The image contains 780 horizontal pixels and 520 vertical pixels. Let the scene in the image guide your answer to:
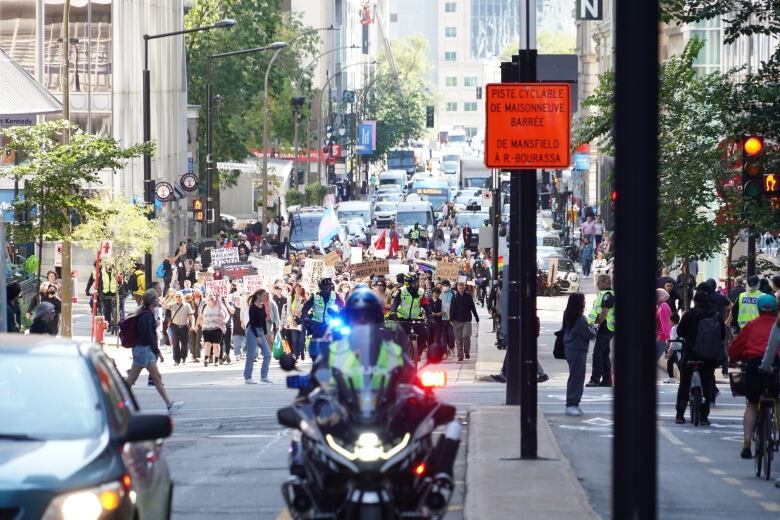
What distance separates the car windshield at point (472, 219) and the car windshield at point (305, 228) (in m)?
10.4

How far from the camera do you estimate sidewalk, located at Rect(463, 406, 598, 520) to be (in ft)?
40.7

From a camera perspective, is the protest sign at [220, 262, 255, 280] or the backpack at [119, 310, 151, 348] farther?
the protest sign at [220, 262, 255, 280]

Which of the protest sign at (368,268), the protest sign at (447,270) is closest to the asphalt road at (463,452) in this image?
the protest sign at (447,270)

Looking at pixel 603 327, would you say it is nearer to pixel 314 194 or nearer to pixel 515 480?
pixel 515 480

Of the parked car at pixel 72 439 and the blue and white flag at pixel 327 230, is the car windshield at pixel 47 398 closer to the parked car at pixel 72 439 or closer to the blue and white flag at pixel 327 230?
the parked car at pixel 72 439

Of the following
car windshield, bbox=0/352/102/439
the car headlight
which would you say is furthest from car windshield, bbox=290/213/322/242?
the car headlight

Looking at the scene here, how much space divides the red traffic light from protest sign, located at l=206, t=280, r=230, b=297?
1302 cm

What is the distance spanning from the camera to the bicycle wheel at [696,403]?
20469 millimetres

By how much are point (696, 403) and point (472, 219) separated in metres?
54.4

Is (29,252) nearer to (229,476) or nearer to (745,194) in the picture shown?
(745,194)

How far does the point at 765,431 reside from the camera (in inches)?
621

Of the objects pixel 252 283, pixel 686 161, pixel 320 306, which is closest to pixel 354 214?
pixel 252 283

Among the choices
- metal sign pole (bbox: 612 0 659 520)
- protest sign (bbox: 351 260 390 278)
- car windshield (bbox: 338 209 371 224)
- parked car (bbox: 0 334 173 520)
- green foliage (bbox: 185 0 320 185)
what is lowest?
protest sign (bbox: 351 260 390 278)

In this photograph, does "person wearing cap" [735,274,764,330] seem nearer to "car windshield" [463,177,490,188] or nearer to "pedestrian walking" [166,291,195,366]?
"pedestrian walking" [166,291,195,366]
